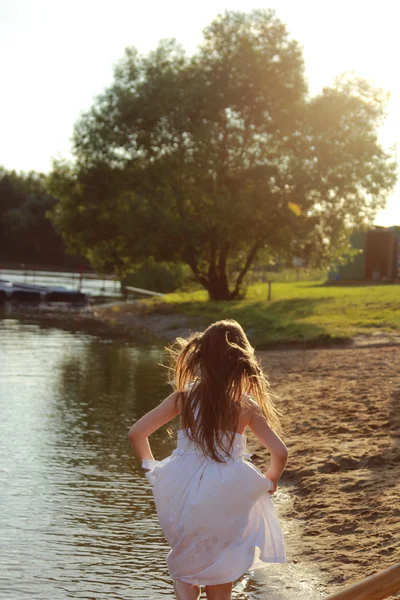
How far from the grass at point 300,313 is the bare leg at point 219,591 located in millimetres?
20839

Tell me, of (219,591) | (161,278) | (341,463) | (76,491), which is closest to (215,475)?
(219,591)

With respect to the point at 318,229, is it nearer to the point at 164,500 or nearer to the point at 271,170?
the point at 271,170

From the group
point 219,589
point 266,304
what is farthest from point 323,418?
point 266,304

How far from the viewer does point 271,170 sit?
39.3 m

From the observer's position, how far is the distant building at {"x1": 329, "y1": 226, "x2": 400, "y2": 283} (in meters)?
61.3

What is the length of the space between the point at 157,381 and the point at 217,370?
15.2 meters

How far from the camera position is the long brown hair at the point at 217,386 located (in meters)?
4.59

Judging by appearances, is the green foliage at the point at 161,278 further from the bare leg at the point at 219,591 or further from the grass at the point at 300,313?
the bare leg at the point at 219,591

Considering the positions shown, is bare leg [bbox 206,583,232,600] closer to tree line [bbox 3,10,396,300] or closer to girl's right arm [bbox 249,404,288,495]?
girl's right arm [bbox 249,404,288,495]

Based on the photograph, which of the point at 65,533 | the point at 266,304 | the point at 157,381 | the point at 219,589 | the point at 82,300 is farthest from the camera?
the point at 82,300

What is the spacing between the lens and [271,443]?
4.64 meters

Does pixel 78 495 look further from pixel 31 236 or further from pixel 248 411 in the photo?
pixel 31 236

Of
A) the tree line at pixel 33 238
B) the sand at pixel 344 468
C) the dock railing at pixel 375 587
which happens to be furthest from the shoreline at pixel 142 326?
the tree line at pixel 33 238

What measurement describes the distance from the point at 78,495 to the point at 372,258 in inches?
2128
